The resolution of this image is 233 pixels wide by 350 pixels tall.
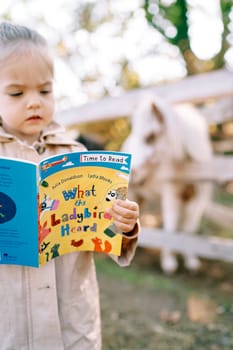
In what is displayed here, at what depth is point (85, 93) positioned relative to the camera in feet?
23.0

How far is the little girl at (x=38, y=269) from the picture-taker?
35.8 inches

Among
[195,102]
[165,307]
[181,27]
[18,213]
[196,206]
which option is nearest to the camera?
[18,213]

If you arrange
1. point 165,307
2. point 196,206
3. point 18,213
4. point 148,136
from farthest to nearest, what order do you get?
point 196,206
point 148,136
point 165,307
point 18,213

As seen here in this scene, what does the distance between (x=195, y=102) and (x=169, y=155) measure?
1.40ft

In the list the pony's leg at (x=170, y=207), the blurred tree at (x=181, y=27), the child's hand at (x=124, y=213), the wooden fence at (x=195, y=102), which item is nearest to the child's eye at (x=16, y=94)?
the child's hand at (x=124, y=213)

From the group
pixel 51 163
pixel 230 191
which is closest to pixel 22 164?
pixel 51 163

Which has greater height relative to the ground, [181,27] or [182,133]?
[181,27]

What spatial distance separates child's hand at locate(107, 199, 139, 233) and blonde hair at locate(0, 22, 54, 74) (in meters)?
0.38

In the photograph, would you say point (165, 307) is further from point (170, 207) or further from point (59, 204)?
point (59, 204)

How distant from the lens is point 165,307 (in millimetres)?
2289

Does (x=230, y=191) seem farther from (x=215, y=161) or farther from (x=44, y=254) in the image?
(x=44, y=254)

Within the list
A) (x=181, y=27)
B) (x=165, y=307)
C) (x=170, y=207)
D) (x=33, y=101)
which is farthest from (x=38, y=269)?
(x=181, y=27)

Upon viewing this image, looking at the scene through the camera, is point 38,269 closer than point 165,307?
Yes

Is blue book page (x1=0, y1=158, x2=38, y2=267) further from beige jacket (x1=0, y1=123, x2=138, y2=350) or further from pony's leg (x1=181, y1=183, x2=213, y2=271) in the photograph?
pony's leg (x1=181, y1=183, x2=213, y2=271)
